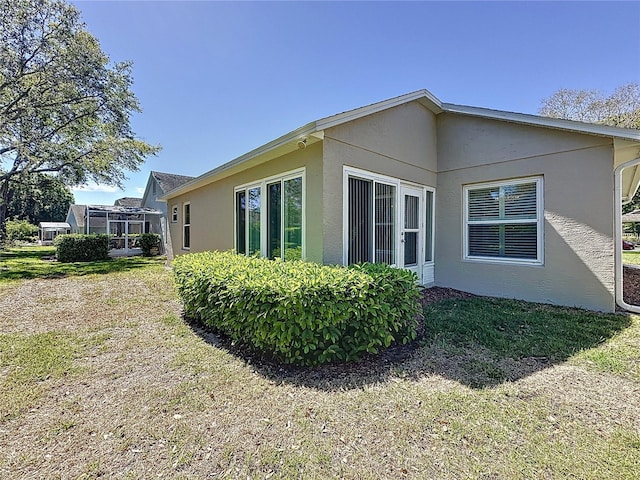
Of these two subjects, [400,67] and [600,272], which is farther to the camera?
[400,67]

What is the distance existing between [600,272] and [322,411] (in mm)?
5697

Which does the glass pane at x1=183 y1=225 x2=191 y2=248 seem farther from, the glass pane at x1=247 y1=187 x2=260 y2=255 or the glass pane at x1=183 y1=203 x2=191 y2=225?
the glass pane at x1=247 y1=187 x2=260 y2=255

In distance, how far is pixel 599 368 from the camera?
3.34m

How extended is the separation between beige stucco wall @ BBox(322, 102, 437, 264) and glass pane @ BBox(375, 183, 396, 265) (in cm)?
35

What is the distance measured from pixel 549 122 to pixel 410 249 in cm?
347

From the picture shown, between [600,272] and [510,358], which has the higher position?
[600,272]

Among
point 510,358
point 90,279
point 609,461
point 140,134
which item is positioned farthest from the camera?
point 140,134

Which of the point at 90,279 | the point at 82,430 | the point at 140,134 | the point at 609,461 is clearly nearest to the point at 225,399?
the point at 82,430

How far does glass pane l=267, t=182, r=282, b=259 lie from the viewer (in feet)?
→ 20.2

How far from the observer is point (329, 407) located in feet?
8.76

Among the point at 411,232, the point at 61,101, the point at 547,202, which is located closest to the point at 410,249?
the point at 411,232

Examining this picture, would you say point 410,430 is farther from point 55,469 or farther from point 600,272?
point 600,272

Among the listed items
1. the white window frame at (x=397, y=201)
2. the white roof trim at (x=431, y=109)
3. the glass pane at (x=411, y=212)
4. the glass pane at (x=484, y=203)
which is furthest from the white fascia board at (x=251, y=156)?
the glass pane at (x=484, y=203)

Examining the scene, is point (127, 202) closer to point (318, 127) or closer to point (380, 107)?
point (380, 107)
